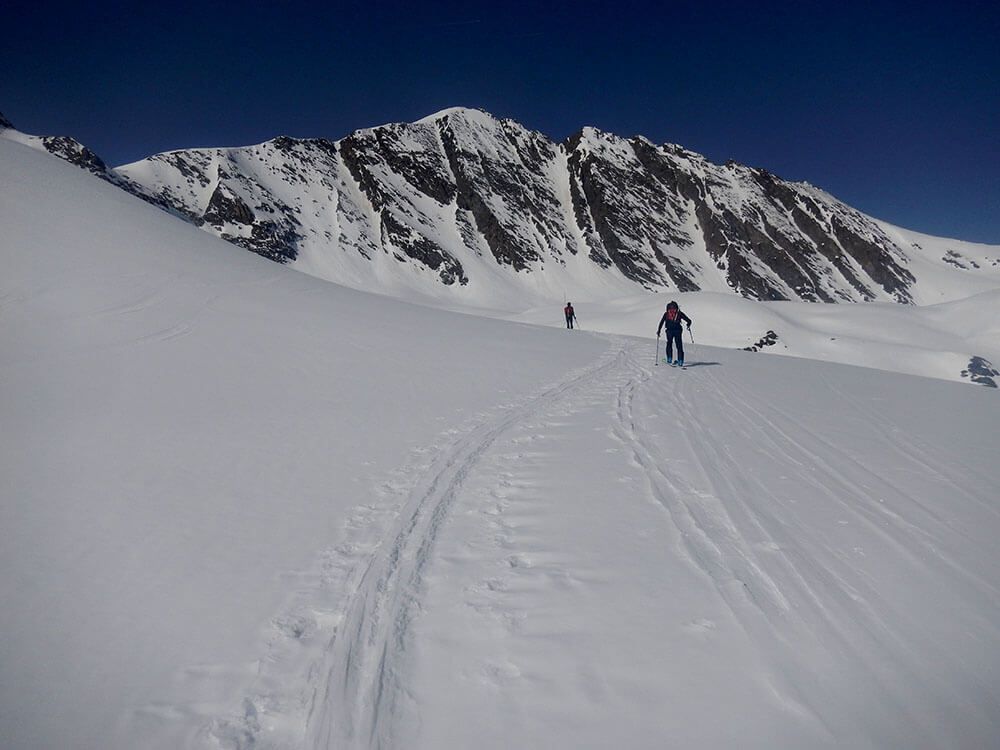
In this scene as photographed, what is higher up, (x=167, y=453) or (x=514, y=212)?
(x=514, y=212)

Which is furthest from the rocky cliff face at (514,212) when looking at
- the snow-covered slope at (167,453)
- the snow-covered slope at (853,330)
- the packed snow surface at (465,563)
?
the packed snow surface at (465,563)

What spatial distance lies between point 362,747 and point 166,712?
91 cm

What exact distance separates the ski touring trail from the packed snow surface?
2cm

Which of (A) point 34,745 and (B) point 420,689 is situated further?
(B) point 420,689

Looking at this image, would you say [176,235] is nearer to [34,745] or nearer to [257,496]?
[257,496]

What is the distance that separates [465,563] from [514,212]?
10766cm

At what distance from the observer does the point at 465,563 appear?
3.50 m

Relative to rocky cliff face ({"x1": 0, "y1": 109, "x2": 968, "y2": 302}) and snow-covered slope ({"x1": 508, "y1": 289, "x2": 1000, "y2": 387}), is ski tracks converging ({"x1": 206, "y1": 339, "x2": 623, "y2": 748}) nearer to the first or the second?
snow-covered slope ({"x1": 508, "y1": 289, "x2": 1000, "y2": 387})

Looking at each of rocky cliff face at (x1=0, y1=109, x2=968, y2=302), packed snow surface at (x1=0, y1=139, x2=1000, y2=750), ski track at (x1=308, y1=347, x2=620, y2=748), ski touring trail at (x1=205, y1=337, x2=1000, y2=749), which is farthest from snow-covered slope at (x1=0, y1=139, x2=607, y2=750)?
rocky cliff face at (x1=0, y1=109, x2=968, y2=302)

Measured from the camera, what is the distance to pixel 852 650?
2645mm

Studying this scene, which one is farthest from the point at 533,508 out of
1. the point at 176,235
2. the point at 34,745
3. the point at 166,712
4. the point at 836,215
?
the point at 836,215

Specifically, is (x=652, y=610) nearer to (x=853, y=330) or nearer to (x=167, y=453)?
(x=167, y=453)

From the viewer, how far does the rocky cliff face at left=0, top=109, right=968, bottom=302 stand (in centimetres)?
8506

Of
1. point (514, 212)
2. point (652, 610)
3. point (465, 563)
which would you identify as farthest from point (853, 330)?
point (514, 212)
